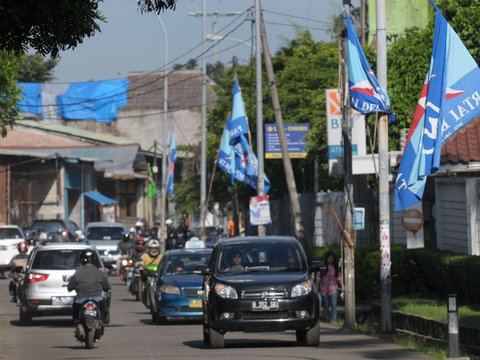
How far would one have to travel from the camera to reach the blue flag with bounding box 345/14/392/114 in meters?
22.6

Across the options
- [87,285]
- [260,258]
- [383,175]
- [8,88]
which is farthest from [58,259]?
[260,258]

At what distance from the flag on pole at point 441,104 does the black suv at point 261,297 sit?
100 inches

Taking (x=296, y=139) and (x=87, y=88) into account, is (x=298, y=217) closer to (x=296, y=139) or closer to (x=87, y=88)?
(x=296, y=139)

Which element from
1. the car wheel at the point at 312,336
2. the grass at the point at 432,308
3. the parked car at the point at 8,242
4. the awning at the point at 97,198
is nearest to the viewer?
the car wheel at the point at 312,336

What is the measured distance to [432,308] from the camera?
2419 centimetres

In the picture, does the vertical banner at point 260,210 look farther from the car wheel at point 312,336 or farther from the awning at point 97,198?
the awning at point 97,198

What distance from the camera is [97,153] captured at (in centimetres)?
7762

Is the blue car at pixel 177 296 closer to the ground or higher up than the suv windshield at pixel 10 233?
closer to the ground

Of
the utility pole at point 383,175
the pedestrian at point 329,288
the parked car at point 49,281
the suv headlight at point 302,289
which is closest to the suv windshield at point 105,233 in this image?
the parked car at point 49,281

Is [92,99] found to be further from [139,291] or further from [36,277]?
[36,277]

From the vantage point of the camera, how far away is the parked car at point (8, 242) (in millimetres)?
46312

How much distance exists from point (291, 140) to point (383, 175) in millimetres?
22088

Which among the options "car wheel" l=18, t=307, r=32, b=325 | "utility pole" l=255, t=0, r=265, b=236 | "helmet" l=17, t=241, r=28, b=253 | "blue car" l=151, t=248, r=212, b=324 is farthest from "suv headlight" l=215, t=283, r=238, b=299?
"helmet" l=17, t=241, r=28, b=253

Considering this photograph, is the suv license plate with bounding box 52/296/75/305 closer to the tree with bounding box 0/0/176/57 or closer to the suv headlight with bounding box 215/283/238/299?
the suv headlight with bounding box 215/283/238/299
